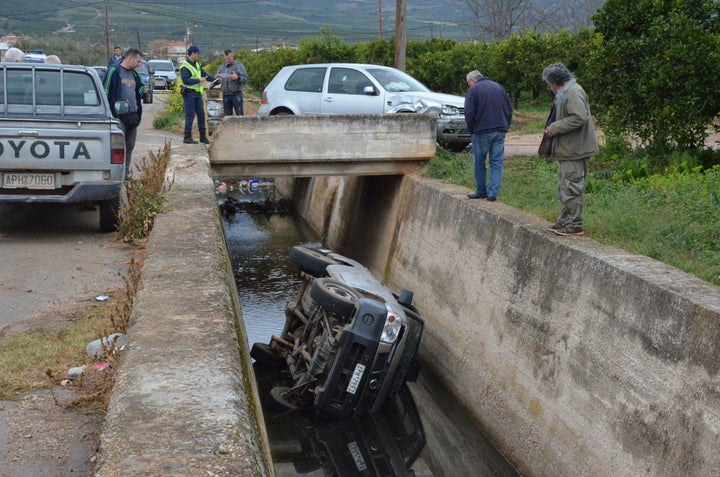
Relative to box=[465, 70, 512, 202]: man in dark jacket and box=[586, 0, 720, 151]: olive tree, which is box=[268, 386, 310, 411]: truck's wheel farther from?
box=[586, 0, 720, 151]: olive tree

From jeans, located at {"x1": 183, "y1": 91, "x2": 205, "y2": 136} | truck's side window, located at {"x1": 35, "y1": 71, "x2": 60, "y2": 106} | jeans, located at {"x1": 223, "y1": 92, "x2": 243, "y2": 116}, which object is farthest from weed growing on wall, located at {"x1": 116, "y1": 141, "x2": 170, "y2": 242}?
jeans, located at {"x1": 223, "y1": 92, "x2": 243, "y2": 116}

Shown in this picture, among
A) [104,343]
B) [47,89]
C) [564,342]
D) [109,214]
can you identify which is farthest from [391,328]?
[47,89]

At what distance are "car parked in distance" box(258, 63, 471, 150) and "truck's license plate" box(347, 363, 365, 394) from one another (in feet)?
25.8

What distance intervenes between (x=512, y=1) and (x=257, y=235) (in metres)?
41.7

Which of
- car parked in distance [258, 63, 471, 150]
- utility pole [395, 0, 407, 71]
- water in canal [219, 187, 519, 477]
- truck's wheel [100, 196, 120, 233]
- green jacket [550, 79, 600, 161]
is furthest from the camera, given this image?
utility pole [395, 0, 407, 71]

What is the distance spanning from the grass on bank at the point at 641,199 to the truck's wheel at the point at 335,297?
104 inches

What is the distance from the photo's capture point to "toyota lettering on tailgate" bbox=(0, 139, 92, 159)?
10023 millimetres

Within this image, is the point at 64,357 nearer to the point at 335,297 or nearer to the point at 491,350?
the point at 335,297

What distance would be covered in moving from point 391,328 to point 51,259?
12.0 ft

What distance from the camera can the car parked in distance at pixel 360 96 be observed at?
16.7m

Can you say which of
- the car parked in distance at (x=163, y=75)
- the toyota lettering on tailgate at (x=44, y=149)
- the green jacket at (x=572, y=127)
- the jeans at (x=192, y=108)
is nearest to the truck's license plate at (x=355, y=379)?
the green jacket at (x=572, y=127)

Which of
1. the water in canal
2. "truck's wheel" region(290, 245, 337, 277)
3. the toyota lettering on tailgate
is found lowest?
the water in canal

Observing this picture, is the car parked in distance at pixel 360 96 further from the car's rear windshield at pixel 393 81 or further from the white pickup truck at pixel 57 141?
the white pickup truck at pixel 57 141

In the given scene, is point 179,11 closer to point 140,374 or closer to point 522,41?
point 522,41
